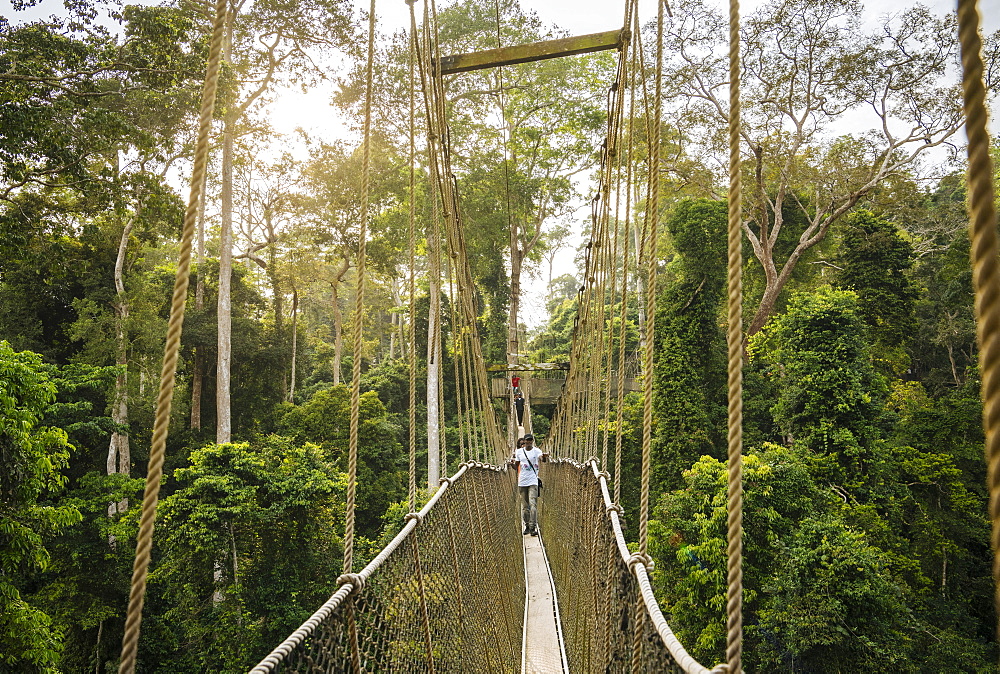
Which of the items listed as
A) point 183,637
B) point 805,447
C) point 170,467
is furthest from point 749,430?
point 170,467

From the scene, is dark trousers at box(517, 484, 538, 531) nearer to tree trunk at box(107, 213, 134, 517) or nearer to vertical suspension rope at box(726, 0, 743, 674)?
vertical suspension rope at box(726, 0, 743, 674)

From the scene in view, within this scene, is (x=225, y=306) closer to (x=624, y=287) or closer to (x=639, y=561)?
(x=624, y=287)

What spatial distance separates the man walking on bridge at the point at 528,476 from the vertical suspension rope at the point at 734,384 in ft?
11.1

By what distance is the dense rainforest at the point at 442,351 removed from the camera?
156 inches

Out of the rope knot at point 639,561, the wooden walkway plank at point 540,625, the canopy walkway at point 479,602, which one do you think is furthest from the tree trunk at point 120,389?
the rope knot at point 639,561

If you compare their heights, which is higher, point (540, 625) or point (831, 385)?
point (831, 385)

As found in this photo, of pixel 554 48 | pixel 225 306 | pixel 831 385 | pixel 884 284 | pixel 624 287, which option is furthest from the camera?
pixel 884 284

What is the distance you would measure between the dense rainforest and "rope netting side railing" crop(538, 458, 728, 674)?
1.41 m

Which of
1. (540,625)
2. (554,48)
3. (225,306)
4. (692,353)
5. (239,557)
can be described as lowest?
(239,557)

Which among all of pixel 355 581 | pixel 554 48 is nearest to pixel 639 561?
pixel 355 581

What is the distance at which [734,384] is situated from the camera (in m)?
0.65

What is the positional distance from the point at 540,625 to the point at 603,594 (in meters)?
1.98

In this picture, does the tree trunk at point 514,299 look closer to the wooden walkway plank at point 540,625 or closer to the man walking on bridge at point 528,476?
the man walking on bridge at point 528,476

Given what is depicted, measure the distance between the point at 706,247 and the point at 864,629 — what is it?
5096 millimetres
